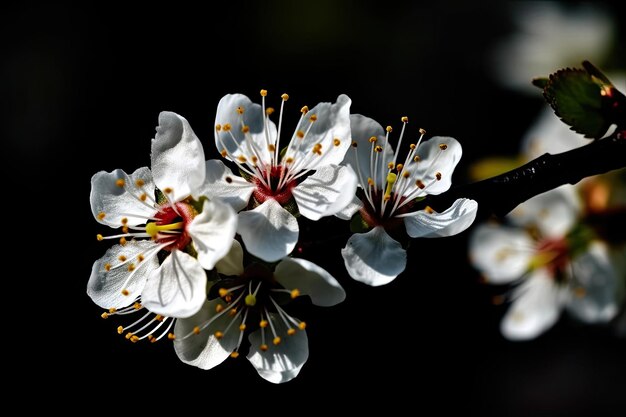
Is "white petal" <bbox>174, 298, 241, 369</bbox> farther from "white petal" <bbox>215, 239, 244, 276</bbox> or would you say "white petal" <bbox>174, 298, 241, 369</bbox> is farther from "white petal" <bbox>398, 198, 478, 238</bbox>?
"white petal" <bbox>398, 198, 478, 238</bbox>

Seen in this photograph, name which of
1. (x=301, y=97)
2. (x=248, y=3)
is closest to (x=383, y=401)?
(x=301, y=97)

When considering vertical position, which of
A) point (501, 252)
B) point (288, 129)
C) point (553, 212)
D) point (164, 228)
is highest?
point (164, 228)

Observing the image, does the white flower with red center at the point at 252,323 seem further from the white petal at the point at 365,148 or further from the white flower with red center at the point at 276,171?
the white petal at the point at 365,148

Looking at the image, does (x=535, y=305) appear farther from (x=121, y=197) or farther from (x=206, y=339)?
(x=121, y=197)

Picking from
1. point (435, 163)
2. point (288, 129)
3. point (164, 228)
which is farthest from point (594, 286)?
point (288, 129)

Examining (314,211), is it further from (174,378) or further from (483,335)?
(483,335)

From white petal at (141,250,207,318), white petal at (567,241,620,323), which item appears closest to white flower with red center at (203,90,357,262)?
white petal at (141,250,207,318)
